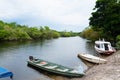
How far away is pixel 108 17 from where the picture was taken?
46.0 metres

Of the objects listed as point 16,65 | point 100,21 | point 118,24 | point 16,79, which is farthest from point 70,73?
point 100,21

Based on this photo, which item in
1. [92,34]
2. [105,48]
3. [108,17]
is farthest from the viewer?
[92,34]

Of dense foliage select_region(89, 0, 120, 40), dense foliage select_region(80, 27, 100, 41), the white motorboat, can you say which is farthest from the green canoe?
dense foliage select_region(80, 27, 100, 41)

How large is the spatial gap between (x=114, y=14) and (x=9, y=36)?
6325cm

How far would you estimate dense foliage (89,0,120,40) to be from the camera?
146 ft

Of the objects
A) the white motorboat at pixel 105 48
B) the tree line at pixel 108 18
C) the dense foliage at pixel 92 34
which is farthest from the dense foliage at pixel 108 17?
the dense foliage at pixel 92 34

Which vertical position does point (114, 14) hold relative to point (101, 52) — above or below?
above

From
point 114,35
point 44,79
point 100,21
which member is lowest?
point 44,79

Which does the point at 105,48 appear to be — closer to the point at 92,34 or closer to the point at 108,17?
the point at 108,17

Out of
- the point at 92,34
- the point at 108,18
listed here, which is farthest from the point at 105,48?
the point at 92,34

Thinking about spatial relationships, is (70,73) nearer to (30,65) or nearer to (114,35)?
(30,65)

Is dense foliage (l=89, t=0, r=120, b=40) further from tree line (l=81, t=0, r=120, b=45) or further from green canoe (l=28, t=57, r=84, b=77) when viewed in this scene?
green canoe (l=28, t=57, r=84, b=77)

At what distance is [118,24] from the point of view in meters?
44.8

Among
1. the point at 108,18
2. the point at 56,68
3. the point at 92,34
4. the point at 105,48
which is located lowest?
the point at 56,68
